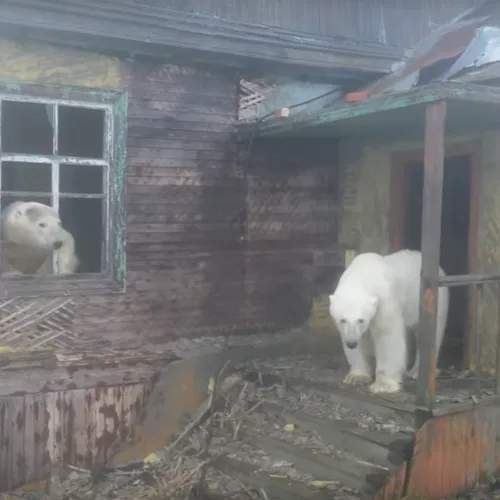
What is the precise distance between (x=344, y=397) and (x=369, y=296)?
866 millimetres

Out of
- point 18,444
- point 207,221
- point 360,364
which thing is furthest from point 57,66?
point 360,364

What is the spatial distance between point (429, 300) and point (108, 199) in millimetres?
3012

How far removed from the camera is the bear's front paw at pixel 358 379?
19.7ft

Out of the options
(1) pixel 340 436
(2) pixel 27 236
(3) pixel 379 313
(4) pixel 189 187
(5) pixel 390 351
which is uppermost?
(4) pixel 189 187

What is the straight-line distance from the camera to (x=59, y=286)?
6.31 meters

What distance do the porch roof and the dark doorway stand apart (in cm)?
59

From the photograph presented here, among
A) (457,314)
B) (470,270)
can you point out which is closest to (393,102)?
(470,270)

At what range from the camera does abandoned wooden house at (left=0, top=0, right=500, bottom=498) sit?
6074 mm

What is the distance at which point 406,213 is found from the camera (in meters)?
7.46

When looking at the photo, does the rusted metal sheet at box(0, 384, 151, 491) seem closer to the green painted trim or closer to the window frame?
the window frame

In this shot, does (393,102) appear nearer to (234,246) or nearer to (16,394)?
(234,246)

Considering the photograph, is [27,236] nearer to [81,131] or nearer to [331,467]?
[81,131]

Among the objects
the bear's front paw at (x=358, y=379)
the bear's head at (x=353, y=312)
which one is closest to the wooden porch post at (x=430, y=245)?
the bear's head at (x=353, y=312)

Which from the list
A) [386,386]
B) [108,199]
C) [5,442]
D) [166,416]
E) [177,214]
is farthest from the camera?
[177,214]
